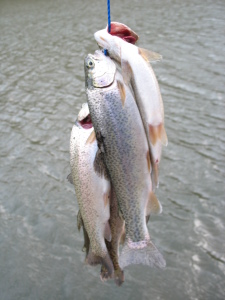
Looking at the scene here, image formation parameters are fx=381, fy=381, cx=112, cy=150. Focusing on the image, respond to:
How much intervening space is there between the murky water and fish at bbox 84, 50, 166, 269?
2133mm

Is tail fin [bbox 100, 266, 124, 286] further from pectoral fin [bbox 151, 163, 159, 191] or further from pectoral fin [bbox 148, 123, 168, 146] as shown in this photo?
pectoral fin [bbox 148, 123, 168, 146]

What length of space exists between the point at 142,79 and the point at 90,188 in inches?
33.5

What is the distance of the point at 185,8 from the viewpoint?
14.5 m

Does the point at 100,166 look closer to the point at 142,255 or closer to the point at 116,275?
the point at 142,255

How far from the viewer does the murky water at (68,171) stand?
4.68m

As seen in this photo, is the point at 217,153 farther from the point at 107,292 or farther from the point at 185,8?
the point at 185,8

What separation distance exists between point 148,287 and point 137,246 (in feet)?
7.24

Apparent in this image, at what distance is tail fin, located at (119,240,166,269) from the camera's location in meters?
2.50

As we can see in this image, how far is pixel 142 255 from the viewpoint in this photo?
2510 mm

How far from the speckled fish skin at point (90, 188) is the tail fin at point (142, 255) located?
0.29 meters

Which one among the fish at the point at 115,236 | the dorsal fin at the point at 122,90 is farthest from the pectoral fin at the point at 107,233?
A: the dorsal fin at the point at 122,90

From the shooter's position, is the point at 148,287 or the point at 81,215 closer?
the point at 81,215

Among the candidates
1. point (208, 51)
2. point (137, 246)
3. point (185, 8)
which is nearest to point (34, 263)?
point (137, 246)

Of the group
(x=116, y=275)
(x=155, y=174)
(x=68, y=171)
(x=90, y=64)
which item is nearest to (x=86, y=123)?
(x=90, y=64)
